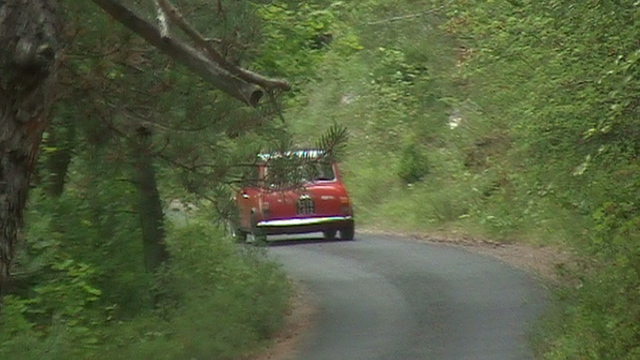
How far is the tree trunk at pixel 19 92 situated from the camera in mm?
5500

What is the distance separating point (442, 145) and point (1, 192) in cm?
3298

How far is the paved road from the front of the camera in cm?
1396

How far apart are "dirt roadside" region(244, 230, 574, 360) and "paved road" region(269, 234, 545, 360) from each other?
204mm

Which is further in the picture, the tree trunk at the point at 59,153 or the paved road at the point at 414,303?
the paved road at the point at 414,303

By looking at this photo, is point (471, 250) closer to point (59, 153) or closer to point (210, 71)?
point (59, 153)

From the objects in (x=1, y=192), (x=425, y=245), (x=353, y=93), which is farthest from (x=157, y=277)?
(x=353, y=93)

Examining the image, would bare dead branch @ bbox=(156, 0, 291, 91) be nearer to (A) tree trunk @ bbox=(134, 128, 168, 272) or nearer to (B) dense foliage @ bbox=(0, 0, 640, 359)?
(B) dense foliage @ bbox=(0, 0, 640, 359)

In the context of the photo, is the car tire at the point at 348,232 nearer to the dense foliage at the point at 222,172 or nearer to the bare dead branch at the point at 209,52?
the dense foliage at the point at 222,172

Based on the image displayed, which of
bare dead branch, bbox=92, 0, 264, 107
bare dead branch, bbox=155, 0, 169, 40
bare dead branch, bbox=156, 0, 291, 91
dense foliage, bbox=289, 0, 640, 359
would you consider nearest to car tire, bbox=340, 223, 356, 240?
dense foliage, bbox=289, 0, 640, 359

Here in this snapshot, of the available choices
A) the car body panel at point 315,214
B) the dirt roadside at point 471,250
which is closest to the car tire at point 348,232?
the car body panel at point 315,214

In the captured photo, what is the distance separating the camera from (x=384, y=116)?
40000 mm

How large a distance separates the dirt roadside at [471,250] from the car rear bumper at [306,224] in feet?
6.58

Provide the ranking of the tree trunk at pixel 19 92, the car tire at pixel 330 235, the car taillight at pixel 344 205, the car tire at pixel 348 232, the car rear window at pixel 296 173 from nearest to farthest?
the tree trunk at pixel 19 92
the car rear window at pixel 296 173
the car taillight at pixel 344 205
the car tire at pixel 348 232
the car tire at pixel 330 235

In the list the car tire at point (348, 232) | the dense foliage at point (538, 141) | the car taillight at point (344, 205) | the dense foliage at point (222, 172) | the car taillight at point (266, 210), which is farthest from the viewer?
the car tire at point (348, 232)
